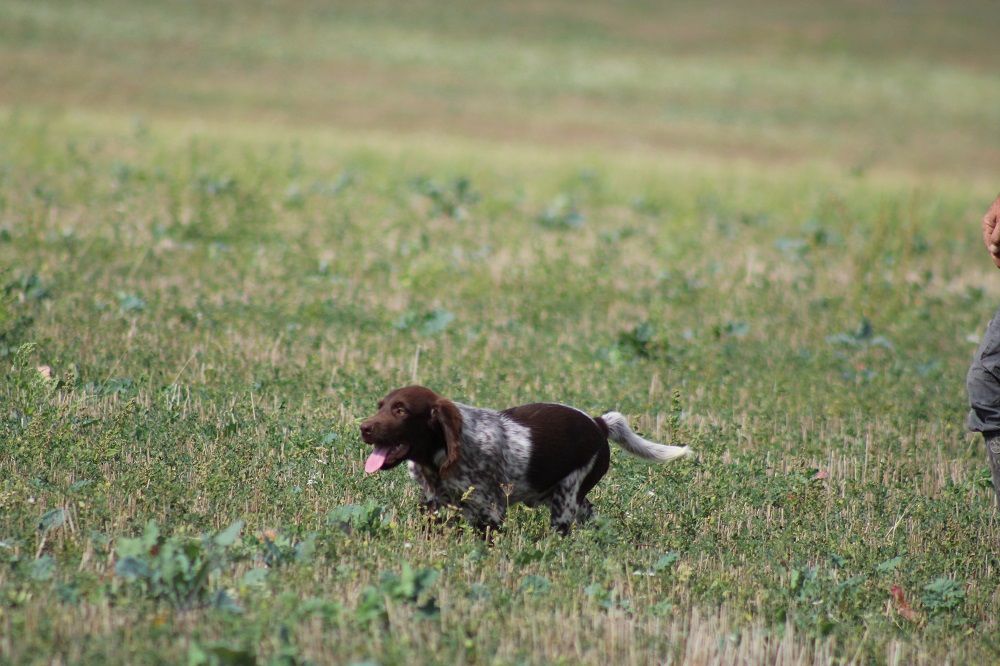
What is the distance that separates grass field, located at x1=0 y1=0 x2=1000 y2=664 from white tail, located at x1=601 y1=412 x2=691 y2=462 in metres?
0.20

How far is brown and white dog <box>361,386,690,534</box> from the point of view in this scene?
625 cm

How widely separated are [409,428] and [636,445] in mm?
1604

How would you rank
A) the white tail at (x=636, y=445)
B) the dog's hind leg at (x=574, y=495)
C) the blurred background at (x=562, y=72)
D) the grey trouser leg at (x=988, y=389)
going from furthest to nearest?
the blurred background at (x=562, y=72), the white tail at (x=636, y=445), the dog's hind leg at (x=574, y=495), the grey trouser leg at (x=988, y=389)

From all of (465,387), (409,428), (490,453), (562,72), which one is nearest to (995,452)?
(490,453)

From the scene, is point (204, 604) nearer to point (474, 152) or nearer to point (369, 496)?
point (369, 496)

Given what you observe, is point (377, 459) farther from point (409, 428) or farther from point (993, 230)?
point (993, 230)

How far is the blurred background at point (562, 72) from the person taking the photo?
1367 inches

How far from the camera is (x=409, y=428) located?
625 cm

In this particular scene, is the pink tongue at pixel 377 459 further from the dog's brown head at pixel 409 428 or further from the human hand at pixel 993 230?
the human hand at pixel 993 230

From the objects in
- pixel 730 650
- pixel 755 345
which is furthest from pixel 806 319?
pixel 730 650

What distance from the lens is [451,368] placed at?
31.4 feet

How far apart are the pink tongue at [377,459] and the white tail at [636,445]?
1.50 m

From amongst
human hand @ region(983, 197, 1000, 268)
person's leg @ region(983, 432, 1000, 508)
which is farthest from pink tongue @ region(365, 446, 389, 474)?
human hand @ region(983, 197, 1000, 268)

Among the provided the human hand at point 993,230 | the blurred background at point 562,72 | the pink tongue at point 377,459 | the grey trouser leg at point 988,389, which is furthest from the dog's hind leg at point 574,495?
the blurred background at point 562,72
